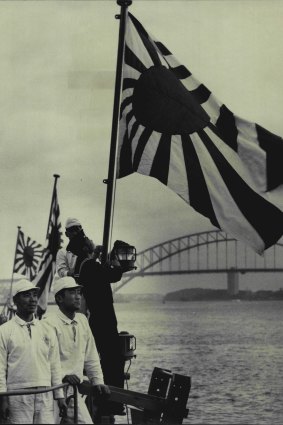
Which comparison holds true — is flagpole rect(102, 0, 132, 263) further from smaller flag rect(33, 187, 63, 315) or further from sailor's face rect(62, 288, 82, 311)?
smaller flag rect(33, 187, 63, 315)

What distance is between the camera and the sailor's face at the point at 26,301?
7.79m

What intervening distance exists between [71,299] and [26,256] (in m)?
18.6

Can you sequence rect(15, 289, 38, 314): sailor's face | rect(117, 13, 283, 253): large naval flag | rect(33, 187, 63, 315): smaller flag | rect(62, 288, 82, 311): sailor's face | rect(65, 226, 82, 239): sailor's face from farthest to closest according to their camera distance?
rect(33, 187, 63, 315): smaller flag, rect(117, 13, 283, 253): large naval flag, rect(65, 226, 82, 239): sailor's face, rect(62, 288, 82, 311): sailor's face, rect(15, 289, 38, 314): sailor's face

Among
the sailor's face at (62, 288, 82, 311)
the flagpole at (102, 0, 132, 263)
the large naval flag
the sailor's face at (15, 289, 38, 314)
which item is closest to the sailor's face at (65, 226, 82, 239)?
the flagpole at (102, 0, 132, 263)

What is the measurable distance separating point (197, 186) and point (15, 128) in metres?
39.0

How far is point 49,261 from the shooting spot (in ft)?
72.0

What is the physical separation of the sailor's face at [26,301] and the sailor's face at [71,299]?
1.58 feet

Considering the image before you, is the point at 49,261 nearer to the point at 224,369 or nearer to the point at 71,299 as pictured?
the point at 71,299

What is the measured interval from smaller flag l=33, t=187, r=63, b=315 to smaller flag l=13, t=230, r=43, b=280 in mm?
3971

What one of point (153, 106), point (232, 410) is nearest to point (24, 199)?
point (232, 410)

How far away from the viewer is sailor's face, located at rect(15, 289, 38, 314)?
7.79m

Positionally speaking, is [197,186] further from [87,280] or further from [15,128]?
[15,128]

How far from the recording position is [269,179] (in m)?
10.3

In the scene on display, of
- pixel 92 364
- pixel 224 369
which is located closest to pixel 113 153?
pixel 92 364
